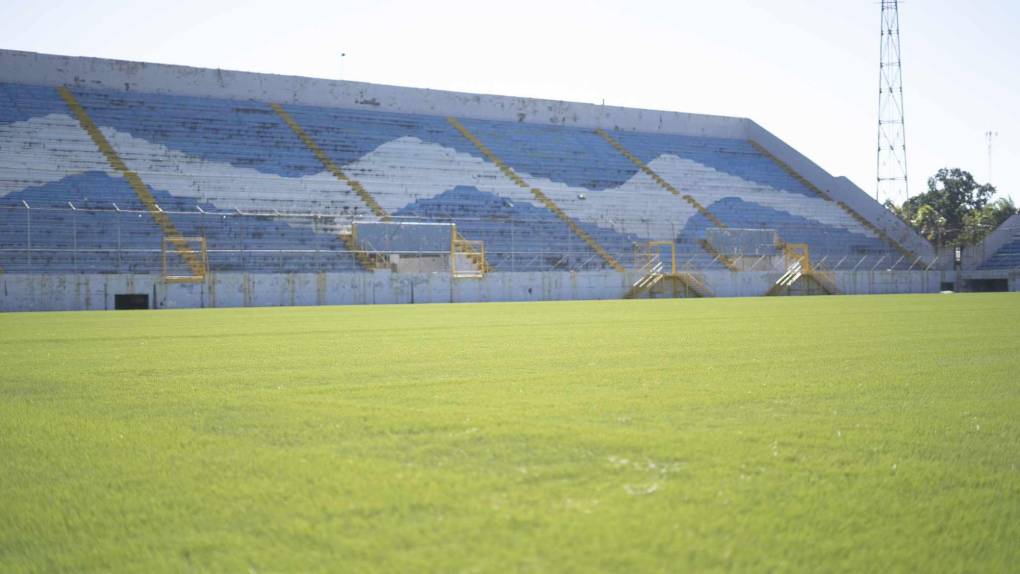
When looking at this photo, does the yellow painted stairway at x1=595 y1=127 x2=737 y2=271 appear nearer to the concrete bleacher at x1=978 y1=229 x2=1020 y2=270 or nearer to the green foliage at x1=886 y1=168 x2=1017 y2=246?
the concrete bleacher at x1=978 y1=229 x2=1020 y2=270

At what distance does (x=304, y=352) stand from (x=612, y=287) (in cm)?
1844

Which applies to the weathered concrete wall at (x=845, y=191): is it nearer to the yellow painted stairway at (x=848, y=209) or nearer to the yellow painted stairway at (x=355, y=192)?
the yellow painted stairway at (x=848, y=209)

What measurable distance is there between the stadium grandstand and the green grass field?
16.3 metres

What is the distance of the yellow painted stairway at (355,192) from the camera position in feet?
72.8

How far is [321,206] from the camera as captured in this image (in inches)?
947

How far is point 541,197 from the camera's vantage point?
2778 centimetres

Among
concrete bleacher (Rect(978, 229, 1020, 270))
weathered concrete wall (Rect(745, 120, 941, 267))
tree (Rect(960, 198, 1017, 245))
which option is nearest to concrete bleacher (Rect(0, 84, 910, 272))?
weathered concrete wall (Rect(745, 120, 941, 267))

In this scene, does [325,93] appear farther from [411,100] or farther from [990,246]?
[990,246]

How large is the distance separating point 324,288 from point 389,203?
5.05 metres

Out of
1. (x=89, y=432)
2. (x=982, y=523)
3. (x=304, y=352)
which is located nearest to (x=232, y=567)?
(x=982, y=523)

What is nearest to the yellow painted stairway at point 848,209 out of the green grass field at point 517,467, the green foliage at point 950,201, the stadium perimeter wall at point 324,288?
the stadium perimeter wall at point 324,288

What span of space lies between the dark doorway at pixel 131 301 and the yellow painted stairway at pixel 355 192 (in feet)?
16.0

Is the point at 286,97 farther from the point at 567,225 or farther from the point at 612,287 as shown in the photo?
the point at 612,287

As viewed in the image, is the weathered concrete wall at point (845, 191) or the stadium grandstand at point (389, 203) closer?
the stadium grandstand at point (389, 203)
